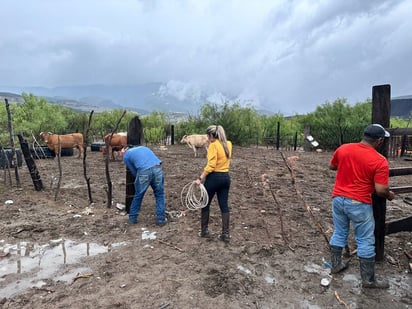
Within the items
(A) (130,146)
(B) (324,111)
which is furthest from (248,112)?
(A) (130,146)

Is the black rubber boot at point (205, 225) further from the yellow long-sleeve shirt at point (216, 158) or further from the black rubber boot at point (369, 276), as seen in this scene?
the black rubber boot at point (369, 276)

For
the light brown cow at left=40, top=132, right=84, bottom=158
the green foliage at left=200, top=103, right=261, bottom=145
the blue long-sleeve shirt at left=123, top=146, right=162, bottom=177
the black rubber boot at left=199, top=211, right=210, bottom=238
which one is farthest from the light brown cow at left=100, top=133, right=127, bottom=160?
the green foliage at left=200, top=103, right=261, bottom=145

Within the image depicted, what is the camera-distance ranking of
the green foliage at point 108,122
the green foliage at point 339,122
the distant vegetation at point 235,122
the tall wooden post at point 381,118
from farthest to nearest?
the green foliage at point 108,122, the green foliage at point 339,122, the distant vegetation at point 235,122, the tall wooden post at point 381,118

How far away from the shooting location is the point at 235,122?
67.6 ft

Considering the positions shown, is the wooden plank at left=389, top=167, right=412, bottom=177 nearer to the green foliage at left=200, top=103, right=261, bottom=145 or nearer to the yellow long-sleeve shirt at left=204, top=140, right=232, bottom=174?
the yellow long-sleeve shirt at left=204, top=140, right=232, bottom=174

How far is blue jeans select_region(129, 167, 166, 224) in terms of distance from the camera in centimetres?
523

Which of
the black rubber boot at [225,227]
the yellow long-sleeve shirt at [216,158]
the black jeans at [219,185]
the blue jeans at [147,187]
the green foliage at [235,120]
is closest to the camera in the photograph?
the yellow long-sleeve shirt at [216,158]

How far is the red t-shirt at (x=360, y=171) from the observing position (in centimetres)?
333

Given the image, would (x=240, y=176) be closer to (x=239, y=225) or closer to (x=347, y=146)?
(x=239, y=225)

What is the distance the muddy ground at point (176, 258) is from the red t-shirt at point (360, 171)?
1053 mm

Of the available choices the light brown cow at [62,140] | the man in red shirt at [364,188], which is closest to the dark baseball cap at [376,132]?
the man in red shirt at [364,188]

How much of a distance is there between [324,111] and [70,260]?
1927 centimetres

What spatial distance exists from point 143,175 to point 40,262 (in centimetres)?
186

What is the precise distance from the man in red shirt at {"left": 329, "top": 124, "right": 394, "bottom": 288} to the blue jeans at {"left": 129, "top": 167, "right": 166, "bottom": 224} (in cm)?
281
